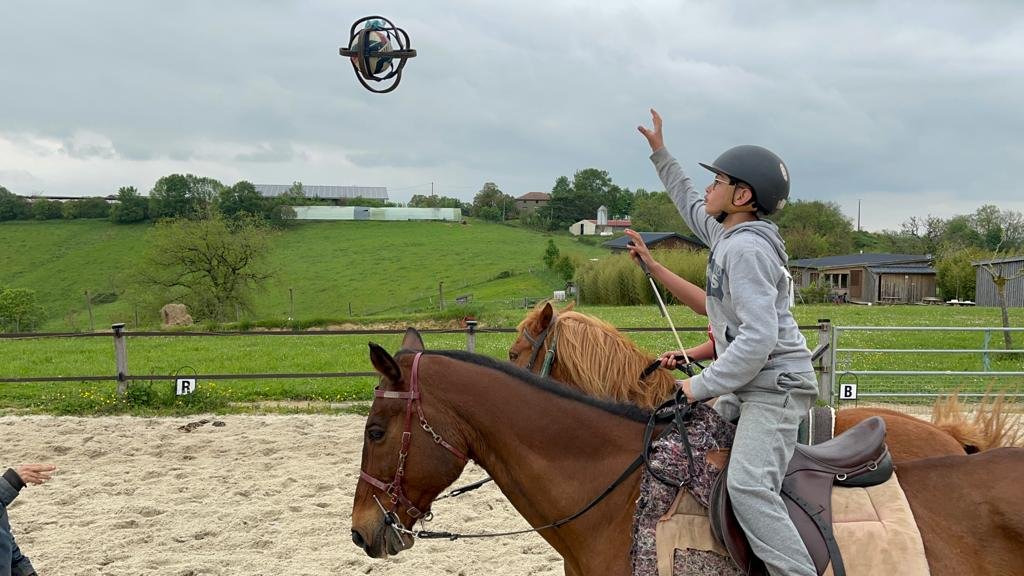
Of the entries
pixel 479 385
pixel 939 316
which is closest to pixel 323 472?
pixel 479 385

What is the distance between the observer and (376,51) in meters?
6.53

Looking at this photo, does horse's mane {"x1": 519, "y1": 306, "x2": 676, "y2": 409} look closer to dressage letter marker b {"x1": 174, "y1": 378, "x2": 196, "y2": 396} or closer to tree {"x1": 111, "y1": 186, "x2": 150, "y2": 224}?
dressage letter marker b {"x1": 174, "y1": 378, "x2": 196, "y2": 396}

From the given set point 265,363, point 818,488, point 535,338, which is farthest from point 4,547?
point 265,363

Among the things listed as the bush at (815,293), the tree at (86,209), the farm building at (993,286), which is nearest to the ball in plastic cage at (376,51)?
the farm building at (993,286)

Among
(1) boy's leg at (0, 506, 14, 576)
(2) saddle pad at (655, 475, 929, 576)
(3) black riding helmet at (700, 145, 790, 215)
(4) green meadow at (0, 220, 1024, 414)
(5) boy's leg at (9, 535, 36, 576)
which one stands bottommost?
(4) green meadow at (0, 220, 1024, 414)

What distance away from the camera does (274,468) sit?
24.5ft

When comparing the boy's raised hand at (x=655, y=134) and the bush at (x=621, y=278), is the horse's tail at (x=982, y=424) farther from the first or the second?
the bush at (x=621, y=278)

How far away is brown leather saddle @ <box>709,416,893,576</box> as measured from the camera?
2.27 metres

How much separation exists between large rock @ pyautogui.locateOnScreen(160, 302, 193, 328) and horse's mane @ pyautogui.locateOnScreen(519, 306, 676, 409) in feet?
A: 95.9

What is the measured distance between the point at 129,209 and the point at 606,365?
6895 cm

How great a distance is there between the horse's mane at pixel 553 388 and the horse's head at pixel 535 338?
82.0 inches

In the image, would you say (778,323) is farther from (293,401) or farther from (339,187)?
(339,187)

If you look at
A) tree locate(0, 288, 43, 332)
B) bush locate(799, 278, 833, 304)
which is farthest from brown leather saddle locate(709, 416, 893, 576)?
bush locate(799, 278, 833, 304)

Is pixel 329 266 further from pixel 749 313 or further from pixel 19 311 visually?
pixel 749 313
